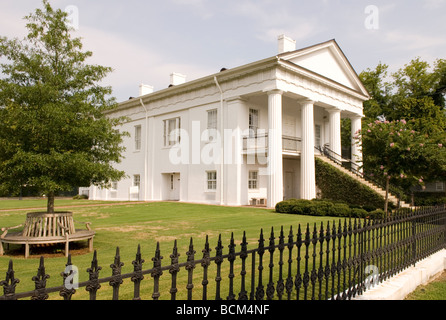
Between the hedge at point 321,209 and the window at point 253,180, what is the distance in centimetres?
598

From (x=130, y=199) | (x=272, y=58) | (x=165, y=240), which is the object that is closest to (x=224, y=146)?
(x=272, y=58)

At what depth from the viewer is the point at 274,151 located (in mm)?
22078

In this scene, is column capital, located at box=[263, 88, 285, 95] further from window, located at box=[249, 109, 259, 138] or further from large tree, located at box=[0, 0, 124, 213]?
large tree, located at box=[0, 0, 124, 213]

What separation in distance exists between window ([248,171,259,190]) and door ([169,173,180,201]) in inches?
270

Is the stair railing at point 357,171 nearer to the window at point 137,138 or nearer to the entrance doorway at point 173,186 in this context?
the entrance doorway at point 173,186

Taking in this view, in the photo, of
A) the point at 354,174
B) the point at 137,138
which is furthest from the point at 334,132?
the point at 137,138

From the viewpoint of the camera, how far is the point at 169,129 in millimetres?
Answer: 29250

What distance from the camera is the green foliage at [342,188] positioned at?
857 inches

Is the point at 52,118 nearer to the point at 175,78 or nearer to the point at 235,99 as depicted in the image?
the point at 235,99

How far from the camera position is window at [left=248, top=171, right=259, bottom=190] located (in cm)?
2509

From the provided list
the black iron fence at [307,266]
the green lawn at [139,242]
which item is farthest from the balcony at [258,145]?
the black iron fence at [307,266]

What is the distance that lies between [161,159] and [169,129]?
2.51 m

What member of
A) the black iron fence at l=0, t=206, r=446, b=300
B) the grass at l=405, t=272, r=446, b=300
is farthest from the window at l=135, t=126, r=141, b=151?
the grass at l=405, t=272, r=446, b=300

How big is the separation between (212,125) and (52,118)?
17.9 meters
